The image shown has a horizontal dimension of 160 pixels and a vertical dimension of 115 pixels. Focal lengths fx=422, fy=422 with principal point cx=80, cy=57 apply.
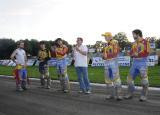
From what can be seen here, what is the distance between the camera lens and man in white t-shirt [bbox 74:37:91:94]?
15.0 meters

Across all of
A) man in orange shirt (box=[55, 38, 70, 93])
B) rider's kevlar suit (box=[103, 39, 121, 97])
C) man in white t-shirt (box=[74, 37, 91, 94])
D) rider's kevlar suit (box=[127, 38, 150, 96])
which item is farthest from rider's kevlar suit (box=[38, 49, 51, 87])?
rider's kevlar suit (box=[127, 38, 150, 96])

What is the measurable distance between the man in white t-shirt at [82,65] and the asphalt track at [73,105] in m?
0.36

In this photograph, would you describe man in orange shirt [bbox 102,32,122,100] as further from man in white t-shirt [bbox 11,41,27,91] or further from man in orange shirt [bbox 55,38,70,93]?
man in white t-shirt [bbox 11,41,27,91]

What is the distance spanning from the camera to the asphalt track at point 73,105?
1063cm

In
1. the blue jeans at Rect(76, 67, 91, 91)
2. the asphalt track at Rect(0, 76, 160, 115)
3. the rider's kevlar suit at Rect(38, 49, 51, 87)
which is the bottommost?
the asphalt track at Rect(0, 76, 160, 115)

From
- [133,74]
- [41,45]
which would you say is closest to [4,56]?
[41,45]

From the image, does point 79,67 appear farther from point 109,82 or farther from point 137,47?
point 137,47

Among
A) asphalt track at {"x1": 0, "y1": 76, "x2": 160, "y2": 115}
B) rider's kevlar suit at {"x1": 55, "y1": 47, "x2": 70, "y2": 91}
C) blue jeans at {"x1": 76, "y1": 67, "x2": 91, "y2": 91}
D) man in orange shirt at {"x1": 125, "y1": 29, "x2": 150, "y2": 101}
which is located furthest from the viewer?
rider's kevlar suit at {"x1": 55, "y1": 47, "x2": 70, "y2": 91}

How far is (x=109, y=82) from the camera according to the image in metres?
13.0

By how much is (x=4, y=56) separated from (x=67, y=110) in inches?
3535

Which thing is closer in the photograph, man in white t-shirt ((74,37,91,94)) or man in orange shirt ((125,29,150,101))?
man in orange shirt ((125,29,150,101))

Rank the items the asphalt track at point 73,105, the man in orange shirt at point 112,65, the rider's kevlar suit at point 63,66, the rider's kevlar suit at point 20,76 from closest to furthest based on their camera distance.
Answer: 1. the asphalt track at point 73,105
2. the man in orange shirt at point 112,65
3. the rider's kevlar suit at point 63,66
4. the rider's kevlar suit at point 20,76

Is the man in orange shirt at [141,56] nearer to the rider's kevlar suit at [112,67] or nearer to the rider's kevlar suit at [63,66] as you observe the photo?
the rider's kevlar suit at [112,67]

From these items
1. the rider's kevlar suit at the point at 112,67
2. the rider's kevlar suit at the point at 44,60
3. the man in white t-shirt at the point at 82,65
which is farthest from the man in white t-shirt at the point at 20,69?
the rider's kevlar suit at the point at 112,67
